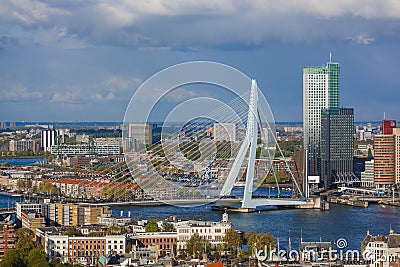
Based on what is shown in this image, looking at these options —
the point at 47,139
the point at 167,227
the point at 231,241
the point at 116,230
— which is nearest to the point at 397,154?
the point at 167,227

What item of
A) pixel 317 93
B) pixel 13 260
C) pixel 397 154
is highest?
pixel 317 93

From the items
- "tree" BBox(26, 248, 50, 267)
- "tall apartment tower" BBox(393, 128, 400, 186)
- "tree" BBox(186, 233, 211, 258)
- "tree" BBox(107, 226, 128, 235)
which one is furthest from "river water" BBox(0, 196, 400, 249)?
"tall apartment tower" BBox(393, 128, 400, 186)

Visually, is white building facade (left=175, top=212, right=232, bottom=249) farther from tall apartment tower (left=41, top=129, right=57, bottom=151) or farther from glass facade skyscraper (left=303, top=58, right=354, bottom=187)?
tall apartment tower (left=41, top=129, right=57, bottom=151)

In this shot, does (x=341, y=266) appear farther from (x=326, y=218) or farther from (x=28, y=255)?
(x=326, y=218)

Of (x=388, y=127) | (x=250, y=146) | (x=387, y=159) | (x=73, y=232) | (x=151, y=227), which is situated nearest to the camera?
(x=73, y=232)

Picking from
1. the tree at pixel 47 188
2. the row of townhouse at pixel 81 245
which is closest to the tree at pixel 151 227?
the row of townhouse at pixel 81 245

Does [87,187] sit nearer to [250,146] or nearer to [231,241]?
[250,146]
